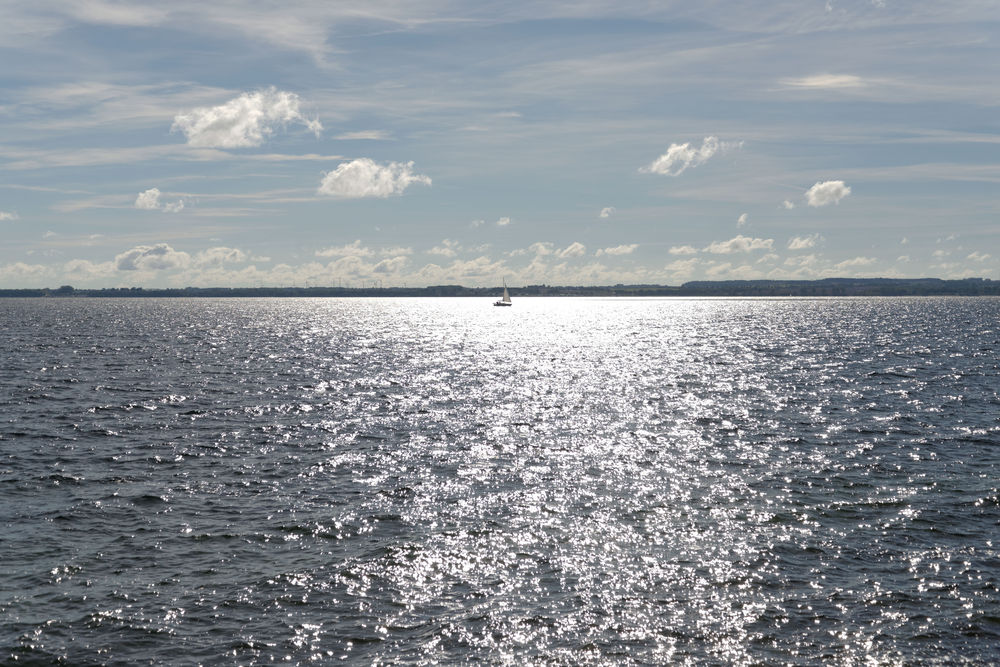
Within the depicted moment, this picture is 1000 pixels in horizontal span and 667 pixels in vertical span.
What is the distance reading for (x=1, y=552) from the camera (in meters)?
27.4

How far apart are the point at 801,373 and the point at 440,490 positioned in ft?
214

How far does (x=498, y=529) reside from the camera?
30.6 meters

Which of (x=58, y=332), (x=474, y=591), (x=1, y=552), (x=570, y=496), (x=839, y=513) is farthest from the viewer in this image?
(x=58, y=332)

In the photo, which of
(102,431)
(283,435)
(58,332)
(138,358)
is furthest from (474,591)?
(58,332)

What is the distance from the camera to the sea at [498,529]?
70.2 feet

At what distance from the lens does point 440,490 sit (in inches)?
1439

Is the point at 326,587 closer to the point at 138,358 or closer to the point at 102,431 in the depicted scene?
the point at 102,431

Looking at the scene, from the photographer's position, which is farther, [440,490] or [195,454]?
[195,454]

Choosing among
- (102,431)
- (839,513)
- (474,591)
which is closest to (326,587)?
(474,591)

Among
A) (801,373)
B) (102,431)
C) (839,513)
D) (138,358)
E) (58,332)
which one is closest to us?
(839,513)

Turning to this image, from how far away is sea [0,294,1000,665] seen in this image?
21.4m

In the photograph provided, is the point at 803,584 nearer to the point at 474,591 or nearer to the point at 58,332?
the point at 474,591

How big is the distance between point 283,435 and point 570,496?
22955 mm

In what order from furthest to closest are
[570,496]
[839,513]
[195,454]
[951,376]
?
1. [951,376]
2. [195,454]
3. [570,496]
4. [839,513]
